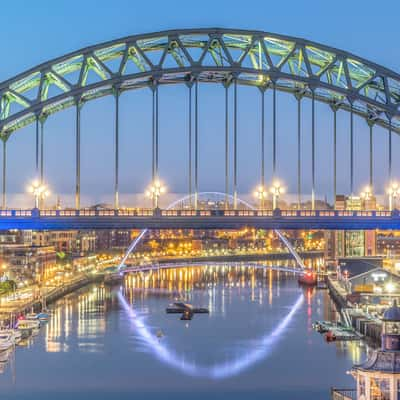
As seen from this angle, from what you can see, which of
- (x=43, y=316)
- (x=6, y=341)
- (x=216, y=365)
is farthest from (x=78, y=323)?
(x=216, y=365)

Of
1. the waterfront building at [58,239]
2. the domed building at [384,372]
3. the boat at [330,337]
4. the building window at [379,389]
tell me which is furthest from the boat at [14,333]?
the waterfront building at [58,239]

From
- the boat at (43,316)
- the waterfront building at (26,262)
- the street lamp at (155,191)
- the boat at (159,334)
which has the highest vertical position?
the street lamp at (155,191)

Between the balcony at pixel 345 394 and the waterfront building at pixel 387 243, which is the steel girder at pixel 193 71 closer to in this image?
the balcony at pixel 345 394

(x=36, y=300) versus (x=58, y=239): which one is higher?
(x=58, y=239)

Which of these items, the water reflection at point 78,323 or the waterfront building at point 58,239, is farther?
the waterfront building at point 58,239

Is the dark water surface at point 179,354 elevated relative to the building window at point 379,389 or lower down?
lower down

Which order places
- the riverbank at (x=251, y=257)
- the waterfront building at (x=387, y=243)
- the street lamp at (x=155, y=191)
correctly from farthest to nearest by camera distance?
the riverbank at (x=251, y=257), the waterfront building at (x=387, y=243), the street lamp at (x=155, y=191)

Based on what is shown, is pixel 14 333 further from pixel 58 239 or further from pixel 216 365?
pixel 58 239
